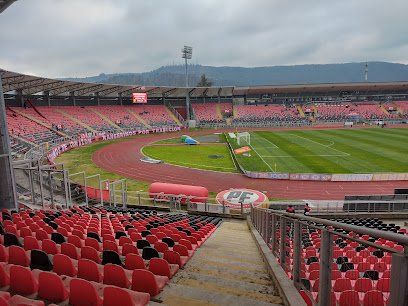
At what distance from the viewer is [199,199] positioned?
17.7 metres

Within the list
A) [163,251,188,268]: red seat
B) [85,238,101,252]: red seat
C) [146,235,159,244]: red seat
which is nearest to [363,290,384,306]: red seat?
[163,251,188,268]: red seat

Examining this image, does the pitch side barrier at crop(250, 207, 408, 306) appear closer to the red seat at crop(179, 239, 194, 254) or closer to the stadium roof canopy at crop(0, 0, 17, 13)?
the red seat at crop(179, 239, 194, 254)

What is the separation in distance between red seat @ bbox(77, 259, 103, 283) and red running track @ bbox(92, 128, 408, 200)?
18.5 metres

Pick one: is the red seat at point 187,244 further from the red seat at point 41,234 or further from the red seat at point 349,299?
the red seat at point 349,299

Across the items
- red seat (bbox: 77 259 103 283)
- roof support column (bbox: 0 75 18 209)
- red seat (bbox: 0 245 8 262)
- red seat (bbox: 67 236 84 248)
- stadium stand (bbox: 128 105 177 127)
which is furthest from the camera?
stadium stand (bbox: 128 105 177 127)

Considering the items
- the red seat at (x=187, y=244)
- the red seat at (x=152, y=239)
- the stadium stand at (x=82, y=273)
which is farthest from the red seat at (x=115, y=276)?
the red seat at (x=187, y=244)

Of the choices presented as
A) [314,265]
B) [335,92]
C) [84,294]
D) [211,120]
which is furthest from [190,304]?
[335,92]

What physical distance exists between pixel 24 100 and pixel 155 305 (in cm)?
6235

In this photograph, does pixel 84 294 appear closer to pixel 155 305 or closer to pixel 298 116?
pixel 155 305

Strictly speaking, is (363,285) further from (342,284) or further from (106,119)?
(106,119)

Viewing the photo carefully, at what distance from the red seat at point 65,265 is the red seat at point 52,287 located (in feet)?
2.49

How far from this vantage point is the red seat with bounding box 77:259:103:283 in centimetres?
443

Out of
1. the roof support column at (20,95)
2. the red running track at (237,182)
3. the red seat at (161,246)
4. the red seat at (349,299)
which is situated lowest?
the red running track at (237,182)

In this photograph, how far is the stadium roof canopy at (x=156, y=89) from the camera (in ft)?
159
